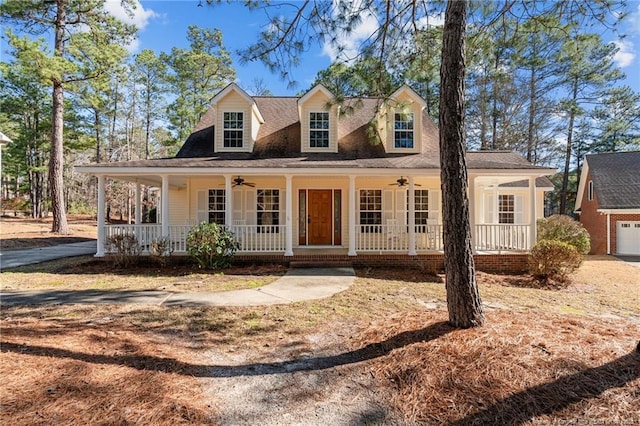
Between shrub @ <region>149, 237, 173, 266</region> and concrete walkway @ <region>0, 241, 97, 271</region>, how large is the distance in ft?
13.2

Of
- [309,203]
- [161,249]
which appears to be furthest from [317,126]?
[161,249]

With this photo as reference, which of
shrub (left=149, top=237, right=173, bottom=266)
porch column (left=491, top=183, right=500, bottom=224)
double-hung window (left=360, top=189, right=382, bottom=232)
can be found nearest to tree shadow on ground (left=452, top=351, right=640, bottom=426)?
shrub (left=149, top=237, right=173, bottom=266)

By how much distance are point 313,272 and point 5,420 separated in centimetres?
702

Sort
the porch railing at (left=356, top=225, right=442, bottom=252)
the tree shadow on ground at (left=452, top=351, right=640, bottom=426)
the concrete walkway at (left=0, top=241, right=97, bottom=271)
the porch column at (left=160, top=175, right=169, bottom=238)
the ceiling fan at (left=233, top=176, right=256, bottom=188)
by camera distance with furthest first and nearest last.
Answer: the ceiling fan at (left=233, top=176, right=256, bottom=188), the porch railing at (left=356, top=225, right=442, bottom=252), the concrete walkway at (left=0, top=241, right=97, bottom=271), the porch column at (left=160, top=175, right=169, bottom=238), the tree shadow on ground at (left=452, top=351, right=640, bottom=426)

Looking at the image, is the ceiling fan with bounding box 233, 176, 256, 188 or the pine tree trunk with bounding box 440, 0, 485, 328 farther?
the ceiling fan with bounding box 233, 176, 256, 188

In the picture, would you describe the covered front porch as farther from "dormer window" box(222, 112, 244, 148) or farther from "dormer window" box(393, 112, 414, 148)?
"dormer window" box(222, 112, 244, 148)

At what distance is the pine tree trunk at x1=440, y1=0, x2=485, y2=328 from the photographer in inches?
153

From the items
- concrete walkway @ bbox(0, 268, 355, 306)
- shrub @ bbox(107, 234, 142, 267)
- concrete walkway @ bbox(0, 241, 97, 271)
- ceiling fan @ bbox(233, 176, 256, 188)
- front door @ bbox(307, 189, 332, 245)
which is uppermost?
ceiling fan @ bbox(233, 176, 256, 188)

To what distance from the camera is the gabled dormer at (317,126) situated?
11.8 metres

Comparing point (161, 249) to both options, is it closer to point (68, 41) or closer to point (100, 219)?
point (100, 219)

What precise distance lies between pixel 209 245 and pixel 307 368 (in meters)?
6.39

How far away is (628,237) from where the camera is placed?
17000mm

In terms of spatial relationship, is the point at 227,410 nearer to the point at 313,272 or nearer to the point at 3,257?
the point at 313,272

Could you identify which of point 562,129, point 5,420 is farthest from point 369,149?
point 562,129
